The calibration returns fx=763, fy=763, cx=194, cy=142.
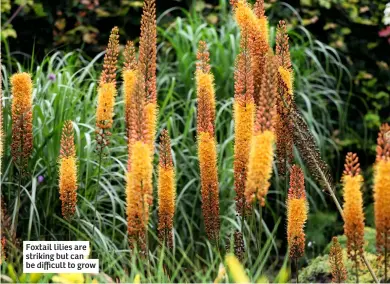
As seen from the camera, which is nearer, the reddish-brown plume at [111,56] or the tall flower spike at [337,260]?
the tall flower spike at [337,260]

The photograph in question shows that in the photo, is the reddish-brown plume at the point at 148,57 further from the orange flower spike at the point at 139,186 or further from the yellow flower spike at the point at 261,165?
the yellow flower spike at the point at 261,165

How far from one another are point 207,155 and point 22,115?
0.82m

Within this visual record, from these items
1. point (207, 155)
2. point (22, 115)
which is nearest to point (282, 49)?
point (207, 155)

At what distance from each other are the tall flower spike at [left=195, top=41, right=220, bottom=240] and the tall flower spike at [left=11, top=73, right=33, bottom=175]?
2.43ft

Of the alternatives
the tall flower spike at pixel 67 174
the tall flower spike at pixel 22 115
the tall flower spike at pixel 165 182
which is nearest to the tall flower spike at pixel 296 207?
the tall flower spike at pixel 165 182

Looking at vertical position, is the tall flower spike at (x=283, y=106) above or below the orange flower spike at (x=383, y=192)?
above

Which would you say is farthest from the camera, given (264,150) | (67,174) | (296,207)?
(67,174)

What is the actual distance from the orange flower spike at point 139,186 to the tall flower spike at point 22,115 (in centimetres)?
79

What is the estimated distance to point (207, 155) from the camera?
2.82 meters

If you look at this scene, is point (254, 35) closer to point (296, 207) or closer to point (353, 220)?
point (296, 207)

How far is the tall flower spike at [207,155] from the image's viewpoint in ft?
9.27

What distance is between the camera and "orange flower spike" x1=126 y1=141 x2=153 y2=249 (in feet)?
7.98

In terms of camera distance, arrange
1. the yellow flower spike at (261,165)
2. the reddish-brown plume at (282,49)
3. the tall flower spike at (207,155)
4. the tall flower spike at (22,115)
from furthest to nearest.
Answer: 1. the tall flower spike at (22,115)
2. the reddish-brown plume at (282,49)
3. the tall flower spike at (207,155)
4. the yellow flower spike at (261,165)

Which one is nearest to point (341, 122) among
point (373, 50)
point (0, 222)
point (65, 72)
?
point (373, 50)
